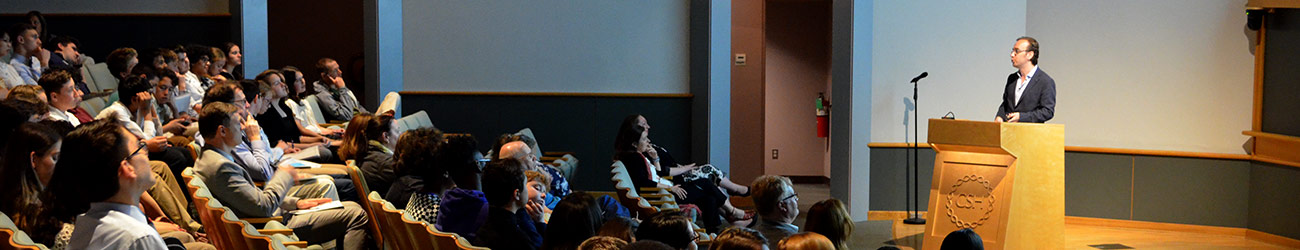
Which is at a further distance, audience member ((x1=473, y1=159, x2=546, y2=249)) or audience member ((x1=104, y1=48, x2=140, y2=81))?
audience member ((x1=104, y1=48, x2=140, y2=81))

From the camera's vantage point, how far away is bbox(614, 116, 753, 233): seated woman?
19.1 feet

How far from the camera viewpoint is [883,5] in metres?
6.98

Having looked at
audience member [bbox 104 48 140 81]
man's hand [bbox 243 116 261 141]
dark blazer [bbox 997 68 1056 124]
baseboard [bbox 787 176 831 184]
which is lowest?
baseboard [bbox 787 176 831 184]

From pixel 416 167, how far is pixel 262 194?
55 cm

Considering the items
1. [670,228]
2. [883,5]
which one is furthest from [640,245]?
[883,5]

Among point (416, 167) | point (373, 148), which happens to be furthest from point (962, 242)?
point (373, 148)

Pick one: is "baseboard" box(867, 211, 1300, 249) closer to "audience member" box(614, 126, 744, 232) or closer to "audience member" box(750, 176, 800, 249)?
"audience member" box(614, 126, 744, 232)

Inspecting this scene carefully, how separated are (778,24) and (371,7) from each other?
3342 mm

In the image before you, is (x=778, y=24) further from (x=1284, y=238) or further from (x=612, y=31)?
(x=1284, y=238)

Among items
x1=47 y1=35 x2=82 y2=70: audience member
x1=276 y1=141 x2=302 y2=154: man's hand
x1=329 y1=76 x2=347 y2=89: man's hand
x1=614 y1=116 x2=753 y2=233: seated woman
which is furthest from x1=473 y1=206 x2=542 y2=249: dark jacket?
x1=47 y1=35 x2=82 y2=70: audience member

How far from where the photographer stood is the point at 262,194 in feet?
12.6

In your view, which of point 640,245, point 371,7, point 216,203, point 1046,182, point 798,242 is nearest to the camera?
point 640,245


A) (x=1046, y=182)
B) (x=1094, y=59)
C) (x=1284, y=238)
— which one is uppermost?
(x=1094, y=59)

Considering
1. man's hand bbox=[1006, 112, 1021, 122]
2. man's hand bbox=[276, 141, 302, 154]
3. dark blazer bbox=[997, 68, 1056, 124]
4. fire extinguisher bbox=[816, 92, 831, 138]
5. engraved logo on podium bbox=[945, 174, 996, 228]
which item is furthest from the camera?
fire extinguisher bbox=[816, 92, 831, 138]
